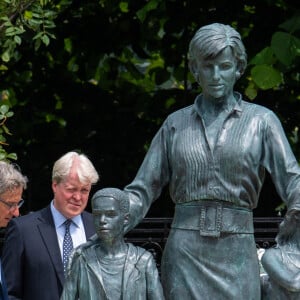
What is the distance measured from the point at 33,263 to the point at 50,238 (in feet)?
0.57

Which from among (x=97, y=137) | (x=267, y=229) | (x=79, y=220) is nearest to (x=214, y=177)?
(x=79, y=220)

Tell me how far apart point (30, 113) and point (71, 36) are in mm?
723

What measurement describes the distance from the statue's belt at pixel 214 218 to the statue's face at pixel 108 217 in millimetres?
348

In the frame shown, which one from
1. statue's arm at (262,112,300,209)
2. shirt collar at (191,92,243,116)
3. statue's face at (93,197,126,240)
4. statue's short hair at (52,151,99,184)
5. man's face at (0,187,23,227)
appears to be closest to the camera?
statue's face at (93,197,126,240)

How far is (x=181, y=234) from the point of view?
696cm

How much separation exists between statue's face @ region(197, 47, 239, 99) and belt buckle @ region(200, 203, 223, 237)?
0.54 m

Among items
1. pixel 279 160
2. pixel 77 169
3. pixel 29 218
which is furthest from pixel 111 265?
pixel 29 218

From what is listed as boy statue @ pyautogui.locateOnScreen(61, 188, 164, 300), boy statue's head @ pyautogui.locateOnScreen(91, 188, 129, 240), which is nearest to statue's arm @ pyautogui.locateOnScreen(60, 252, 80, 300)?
boy statue @ pyautogui.locateOnScreen(61, 188, 164, 300)

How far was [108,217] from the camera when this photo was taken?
22.2 ft

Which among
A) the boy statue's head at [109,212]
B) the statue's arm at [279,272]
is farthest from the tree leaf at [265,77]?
the boy statue's head at [109,212]

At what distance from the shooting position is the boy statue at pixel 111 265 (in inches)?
267

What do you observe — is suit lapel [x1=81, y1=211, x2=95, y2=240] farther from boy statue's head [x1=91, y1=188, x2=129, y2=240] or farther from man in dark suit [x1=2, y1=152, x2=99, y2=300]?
boy statue's head [x1=91, y1=188, x2=129, y2=240]

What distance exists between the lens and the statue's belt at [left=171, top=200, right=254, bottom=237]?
271 inches

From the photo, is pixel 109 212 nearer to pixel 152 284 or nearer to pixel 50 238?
pixel 152 284
